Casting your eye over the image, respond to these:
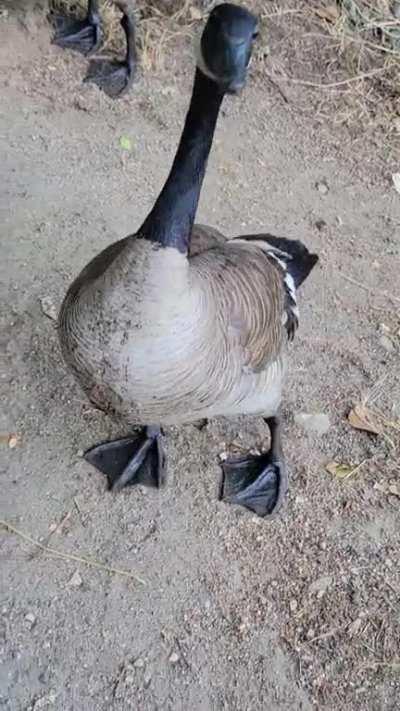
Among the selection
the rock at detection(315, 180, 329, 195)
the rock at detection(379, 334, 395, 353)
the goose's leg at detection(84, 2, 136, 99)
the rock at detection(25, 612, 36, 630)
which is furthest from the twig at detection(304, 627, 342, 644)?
the goose's leg at detection(84, 2, 136, 99)

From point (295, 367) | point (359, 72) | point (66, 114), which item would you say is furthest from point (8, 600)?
point (359, 72)

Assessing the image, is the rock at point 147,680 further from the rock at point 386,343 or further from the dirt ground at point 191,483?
the rock at point 386,343

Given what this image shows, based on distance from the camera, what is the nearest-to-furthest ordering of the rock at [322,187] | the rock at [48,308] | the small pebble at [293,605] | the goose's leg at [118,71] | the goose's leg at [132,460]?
1. the small pebble at [293,605]
2. the goose's leg at [132,460]
3. the rock at [48,308]
4. the rock at [322,187]
5. the goose's leg at [118,71]

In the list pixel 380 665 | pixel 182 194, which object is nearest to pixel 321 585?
pixel 380 665

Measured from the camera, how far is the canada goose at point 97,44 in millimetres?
4211

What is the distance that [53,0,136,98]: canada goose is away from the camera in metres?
4.21

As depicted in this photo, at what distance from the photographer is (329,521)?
2.86 meters

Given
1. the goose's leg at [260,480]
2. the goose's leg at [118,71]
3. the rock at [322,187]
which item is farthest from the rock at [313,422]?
the goose's leg at [118,71]

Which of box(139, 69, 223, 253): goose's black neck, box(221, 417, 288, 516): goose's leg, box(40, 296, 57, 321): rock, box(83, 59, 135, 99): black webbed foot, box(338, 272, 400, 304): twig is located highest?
box(139, 69, 223, 253): goose's black neck

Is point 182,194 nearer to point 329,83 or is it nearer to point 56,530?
point 56,530

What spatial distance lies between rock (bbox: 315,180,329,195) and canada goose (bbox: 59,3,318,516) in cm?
146

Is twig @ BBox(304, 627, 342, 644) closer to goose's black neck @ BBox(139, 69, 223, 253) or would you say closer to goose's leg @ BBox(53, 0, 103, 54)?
goose's black neck @ BBox(139, 69, 223, 253)

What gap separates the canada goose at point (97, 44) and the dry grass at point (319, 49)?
110mm

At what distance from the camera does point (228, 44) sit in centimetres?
190
